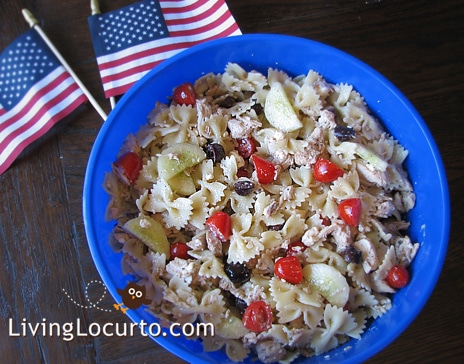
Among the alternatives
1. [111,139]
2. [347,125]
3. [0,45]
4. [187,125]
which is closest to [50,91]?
[0,45]

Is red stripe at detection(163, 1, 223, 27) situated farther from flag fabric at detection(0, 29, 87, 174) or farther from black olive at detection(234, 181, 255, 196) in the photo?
black olive at detection(234, 181, 255, 196)

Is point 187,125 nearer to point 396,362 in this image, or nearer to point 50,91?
point 50,91

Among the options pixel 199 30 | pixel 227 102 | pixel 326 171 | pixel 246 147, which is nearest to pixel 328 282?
pixel 326 171

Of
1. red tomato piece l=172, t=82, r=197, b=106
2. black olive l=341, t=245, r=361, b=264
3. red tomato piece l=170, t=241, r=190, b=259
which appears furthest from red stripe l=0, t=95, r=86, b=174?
→ black olive l=341, t=245, r=361, b=264

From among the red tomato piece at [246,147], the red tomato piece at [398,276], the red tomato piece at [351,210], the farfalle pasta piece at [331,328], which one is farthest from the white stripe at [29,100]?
the red tomato piece at [398,276]

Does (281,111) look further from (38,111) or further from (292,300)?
(38,111)
